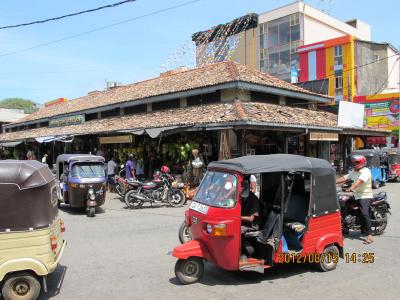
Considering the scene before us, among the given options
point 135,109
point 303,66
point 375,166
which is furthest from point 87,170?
point 303,66

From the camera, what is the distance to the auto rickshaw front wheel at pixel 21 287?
16.6ft

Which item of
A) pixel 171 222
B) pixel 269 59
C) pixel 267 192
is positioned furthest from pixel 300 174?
pixel 269 59

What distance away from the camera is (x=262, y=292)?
5367 millimetres

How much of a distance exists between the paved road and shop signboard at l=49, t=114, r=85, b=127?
19.8 m

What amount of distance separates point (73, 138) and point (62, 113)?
24.4 ft

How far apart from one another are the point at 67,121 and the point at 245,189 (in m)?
25.6

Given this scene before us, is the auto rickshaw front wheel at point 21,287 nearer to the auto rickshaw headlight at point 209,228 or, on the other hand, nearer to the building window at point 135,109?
the auto rickshaw headlight at point 209,228

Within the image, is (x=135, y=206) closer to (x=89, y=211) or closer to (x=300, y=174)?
(x=89, y=211)

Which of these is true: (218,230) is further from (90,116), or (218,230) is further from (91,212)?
(90,116)

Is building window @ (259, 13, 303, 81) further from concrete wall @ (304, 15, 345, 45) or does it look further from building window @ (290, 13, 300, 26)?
concrete wall @ (304, 15, 345, 45)

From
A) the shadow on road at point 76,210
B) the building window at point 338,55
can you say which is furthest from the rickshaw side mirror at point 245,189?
the building window at point 338,55

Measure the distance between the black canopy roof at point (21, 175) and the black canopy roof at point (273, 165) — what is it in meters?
2.44

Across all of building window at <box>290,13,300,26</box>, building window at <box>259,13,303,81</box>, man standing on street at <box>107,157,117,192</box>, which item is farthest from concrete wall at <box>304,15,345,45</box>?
man standing on street at <box>107,157,117,192</box>

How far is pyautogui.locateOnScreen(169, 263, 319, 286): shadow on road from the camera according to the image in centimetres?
582
